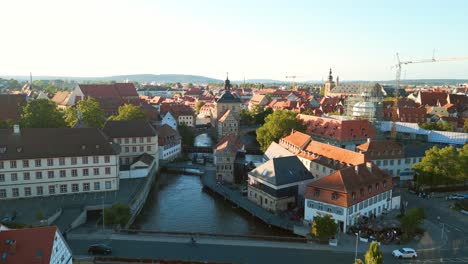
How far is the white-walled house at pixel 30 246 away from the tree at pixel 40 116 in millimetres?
41283

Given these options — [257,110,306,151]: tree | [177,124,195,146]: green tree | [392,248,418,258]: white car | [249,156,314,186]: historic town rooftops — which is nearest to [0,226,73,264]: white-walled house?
[249,156,314,186]: historic town rooftops

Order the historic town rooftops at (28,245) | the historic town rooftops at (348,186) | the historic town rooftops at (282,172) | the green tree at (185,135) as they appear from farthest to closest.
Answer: the green tree at (185,135) → the historic town rooftops at (282,172) → the historic town rooftops at (348,186) → the historic town rooftops at (28,245)

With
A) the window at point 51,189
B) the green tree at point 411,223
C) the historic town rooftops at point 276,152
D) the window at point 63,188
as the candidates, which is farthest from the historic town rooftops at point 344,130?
the window at point 51,189

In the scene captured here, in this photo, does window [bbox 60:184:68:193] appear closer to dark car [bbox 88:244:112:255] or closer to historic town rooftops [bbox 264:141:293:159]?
dark car [bbox 88:244:112:255]

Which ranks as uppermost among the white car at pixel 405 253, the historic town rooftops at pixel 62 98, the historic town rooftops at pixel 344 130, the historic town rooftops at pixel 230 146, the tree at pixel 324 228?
the historic town rooftops at pixel 62 98

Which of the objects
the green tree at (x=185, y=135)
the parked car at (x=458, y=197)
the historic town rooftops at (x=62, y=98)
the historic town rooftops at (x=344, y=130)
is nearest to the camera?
the parked car at (x=458, y=197)

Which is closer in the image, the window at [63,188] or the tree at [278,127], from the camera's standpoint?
the window at [63,188]

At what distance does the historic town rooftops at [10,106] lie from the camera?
3044 inches

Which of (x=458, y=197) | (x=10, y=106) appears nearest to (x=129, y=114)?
(x=10, y=106)

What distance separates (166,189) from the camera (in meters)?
60.3

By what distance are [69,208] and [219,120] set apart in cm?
5693

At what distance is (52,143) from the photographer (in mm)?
50344

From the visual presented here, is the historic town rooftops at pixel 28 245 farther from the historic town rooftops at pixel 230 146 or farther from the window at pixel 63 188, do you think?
the historic town rooftops at pixel 230 146

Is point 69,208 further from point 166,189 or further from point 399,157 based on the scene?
point 399,157
